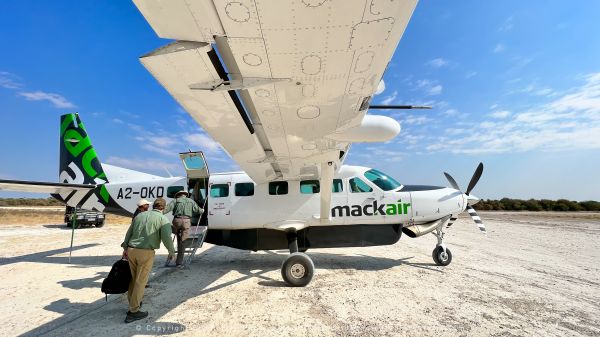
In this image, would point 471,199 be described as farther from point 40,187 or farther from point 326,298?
point 40,187

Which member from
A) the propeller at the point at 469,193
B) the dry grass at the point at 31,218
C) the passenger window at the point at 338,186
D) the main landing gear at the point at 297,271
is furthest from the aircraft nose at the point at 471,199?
the dry grass at the point at 31,218

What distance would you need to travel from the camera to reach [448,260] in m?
7.30

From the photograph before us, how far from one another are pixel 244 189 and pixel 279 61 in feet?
18.6

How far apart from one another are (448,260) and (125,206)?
10119 millimetres

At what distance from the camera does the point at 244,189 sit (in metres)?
7.56

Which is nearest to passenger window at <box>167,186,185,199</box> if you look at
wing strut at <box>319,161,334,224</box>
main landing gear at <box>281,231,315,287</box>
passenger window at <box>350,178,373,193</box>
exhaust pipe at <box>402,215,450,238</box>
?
main landing gear at <box>281,231,315,287</box>

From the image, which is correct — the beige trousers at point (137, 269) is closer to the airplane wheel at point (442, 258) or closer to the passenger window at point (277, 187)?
the passenger window at point (277, 187)

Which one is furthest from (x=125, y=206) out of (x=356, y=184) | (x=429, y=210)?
(x=429, y=210)

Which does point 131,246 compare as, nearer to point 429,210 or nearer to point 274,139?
point 274,139

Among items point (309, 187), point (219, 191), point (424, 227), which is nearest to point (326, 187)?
point (309, 187)

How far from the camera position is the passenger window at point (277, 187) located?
7387 mm

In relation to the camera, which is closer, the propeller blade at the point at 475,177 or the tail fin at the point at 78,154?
the propeller blade at the point at 475,177

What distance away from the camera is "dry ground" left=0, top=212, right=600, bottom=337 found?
3787 millimetres

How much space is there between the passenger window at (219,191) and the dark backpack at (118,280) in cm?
359
